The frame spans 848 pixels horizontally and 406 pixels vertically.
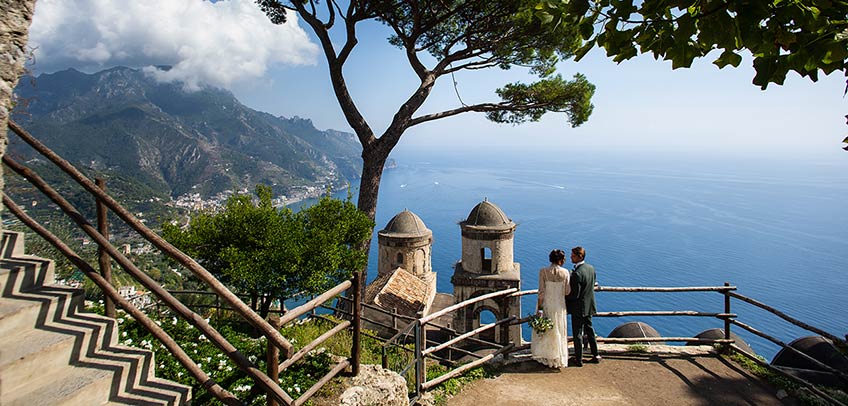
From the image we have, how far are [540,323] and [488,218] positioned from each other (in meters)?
10.6

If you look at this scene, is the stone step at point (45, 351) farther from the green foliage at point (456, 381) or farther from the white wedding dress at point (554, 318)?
the white wedding dress at point (554, 318)

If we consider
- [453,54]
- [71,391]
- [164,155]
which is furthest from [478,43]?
[164,155]

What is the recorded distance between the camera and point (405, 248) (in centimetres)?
1792

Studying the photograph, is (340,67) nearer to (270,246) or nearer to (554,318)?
(270,246)

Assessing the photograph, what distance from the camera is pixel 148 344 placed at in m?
4.60

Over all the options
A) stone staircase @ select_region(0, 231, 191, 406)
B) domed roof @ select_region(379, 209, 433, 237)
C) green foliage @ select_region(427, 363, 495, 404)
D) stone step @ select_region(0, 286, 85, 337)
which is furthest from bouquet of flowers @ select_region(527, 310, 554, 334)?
domed roof @ select_region(379, 209, 433, 237)

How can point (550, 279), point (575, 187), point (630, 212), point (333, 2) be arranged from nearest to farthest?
1. point (550, 279)
2. point (333, 2)
3. point (630, 212)
4. point (575, 187)

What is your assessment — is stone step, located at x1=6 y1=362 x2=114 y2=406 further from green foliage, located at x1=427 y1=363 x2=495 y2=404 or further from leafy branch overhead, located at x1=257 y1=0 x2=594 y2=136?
leafy branch overhead, located at x1=257 y1=0 x2=594 y2=136

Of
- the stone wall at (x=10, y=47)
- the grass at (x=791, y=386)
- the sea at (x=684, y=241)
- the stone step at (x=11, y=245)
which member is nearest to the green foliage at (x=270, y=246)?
the stone step at (x=11, y=245)

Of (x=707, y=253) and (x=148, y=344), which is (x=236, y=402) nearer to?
(x=148, y=344)

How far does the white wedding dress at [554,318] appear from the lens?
5961 mm

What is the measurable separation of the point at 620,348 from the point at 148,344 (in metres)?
6.84

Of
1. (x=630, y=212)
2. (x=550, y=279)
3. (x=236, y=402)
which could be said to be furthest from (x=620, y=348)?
(x=630, y=212)

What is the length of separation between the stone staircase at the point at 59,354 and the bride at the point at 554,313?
4632mm
